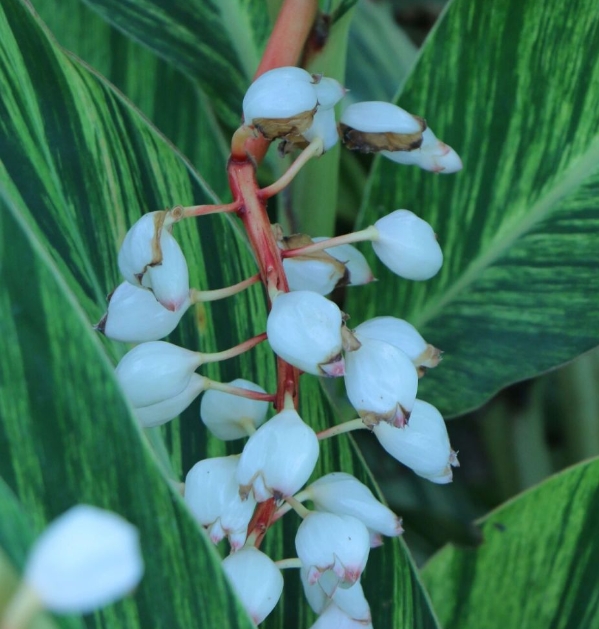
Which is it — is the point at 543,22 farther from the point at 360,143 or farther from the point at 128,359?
the point at 128,359

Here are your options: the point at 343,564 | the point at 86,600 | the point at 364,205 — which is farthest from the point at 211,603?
the point at 364,205

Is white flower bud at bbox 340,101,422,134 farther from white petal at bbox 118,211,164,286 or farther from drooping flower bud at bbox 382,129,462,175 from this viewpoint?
white petal at bbox 118,211,164,286

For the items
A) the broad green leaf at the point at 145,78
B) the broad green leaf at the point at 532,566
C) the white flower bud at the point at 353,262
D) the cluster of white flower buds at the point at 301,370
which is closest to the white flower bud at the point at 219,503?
the cluster of white flower buds at the point at 301,370

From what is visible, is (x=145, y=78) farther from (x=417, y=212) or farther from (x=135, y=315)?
(x=135, y=315)

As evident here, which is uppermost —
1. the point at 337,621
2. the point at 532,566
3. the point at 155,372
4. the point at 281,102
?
the point at 281,102

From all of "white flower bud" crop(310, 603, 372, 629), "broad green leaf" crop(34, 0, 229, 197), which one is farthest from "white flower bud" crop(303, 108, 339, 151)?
"broad green leaf" crop(34, 0, 229, 197)

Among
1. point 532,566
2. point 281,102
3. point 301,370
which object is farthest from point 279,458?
point 532,566
